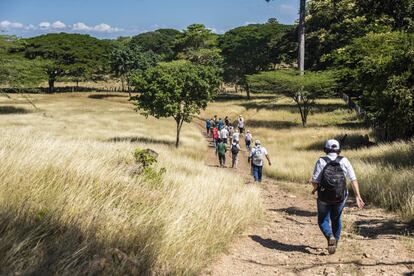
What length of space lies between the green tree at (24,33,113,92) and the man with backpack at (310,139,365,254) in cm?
6801

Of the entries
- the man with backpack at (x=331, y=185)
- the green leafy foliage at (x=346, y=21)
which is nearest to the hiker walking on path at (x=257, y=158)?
the man with backpack at (x=331, y=185)

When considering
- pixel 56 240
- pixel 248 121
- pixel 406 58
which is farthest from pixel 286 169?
pixel 248 121

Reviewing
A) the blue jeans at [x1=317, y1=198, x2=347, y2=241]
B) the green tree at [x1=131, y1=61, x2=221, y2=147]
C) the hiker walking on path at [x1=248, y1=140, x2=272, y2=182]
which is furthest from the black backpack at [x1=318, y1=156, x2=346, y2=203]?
the green tree at [x1=131, y1=61, x2=221, y2=147]

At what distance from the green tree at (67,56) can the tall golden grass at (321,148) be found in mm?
27109

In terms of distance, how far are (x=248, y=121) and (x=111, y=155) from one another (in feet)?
114

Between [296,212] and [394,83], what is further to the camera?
[394,83]

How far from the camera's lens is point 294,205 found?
1211 centimetres

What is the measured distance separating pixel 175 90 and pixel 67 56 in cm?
5035

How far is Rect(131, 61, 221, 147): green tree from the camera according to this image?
99.6ft

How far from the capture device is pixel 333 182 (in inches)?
262

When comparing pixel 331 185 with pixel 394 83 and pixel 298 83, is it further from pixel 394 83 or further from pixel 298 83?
pixel 298 83

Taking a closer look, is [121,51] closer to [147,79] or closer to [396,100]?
[147,79]

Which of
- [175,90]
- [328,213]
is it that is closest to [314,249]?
[328,213]

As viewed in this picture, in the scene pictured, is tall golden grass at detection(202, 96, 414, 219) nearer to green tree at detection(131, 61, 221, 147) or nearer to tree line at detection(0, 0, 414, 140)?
tree line at detection(0, 0, 414, 140)
